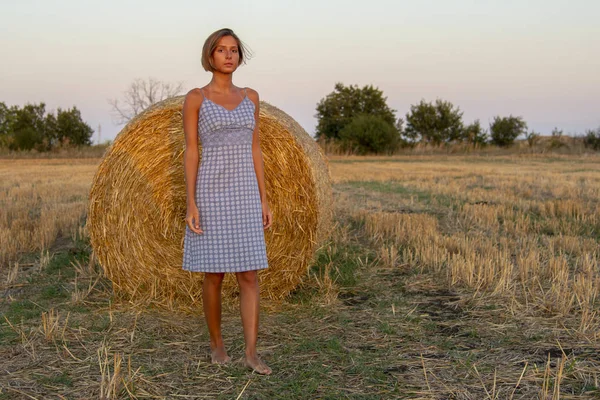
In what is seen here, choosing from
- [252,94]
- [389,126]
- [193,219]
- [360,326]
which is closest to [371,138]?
[389,126]

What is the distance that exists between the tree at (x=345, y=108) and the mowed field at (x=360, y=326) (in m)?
45.2

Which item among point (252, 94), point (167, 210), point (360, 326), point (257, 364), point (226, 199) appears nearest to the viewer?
point (257, 364)

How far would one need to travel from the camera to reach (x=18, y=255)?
6934mm

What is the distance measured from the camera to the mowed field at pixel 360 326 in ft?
11.2

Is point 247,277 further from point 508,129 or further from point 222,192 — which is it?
point 508,129

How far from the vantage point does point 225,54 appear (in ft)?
12.4

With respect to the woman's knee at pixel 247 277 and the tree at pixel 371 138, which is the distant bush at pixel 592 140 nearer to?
the tree at pixel 371 138

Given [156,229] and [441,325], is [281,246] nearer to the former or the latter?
[156,229]

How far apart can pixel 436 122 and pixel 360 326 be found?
4569 cm

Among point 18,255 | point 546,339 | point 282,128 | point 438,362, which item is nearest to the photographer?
point 438,362

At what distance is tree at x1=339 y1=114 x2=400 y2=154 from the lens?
40.3m

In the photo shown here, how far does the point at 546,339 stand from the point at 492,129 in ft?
136

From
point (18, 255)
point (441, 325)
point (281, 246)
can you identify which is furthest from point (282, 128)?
point (18, 255)

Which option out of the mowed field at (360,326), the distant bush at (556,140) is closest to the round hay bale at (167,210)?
the mowed field at (360,326)
